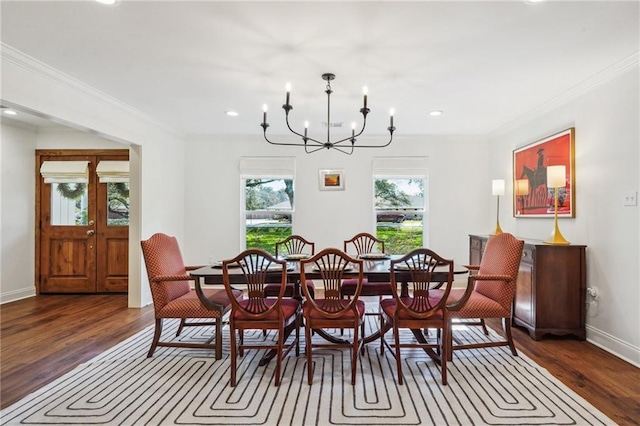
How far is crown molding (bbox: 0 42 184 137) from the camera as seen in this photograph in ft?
8.63

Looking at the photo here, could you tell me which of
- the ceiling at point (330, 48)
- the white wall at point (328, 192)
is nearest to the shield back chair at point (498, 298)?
the ceiling at point (330, 48)

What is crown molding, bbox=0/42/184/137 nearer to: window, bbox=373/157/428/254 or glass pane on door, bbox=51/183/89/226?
glass pane on door, bbox=51/183/89/226

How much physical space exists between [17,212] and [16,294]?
1.12 m

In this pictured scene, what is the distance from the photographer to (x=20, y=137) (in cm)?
486

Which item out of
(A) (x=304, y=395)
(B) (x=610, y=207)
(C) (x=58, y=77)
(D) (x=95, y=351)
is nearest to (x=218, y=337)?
(A) (x=304, y=395)

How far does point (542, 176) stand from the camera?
12.7 feet

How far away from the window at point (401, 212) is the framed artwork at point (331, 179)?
1.85ft

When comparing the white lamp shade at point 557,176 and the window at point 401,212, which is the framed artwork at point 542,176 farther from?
the window at point 401,212

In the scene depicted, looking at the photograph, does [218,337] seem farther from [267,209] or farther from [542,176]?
[542,176]

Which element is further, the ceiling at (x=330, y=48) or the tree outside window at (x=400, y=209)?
the tree outside window at (x=400, y=209)

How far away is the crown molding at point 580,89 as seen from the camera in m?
2.76

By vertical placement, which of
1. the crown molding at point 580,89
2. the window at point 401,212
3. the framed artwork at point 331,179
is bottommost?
the window at point 401,212

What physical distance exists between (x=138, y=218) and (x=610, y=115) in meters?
5.00

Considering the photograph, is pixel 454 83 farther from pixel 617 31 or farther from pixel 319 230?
pixel 319 230
